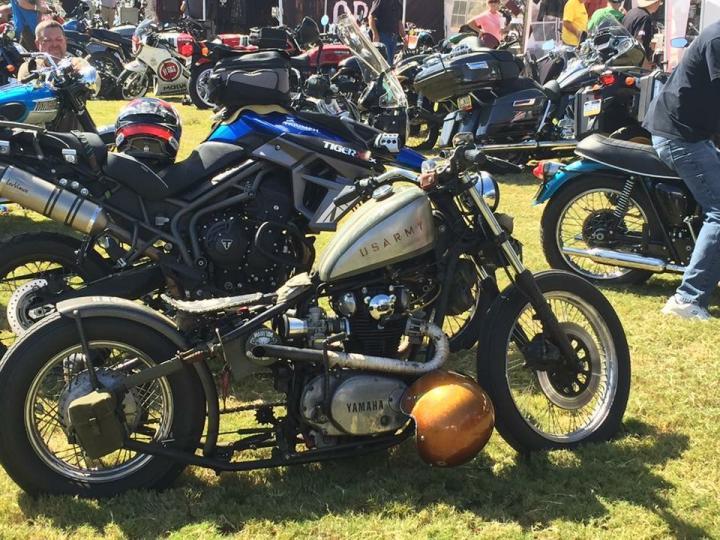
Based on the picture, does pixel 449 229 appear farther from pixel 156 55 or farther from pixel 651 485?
pixel 156 55

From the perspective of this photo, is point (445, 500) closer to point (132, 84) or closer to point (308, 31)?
point (308, 31)

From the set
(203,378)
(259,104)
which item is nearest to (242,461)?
(203,378)

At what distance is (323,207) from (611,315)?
1583 millimetres

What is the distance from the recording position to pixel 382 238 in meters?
3.07

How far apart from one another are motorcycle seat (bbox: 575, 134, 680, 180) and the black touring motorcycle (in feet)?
7.24

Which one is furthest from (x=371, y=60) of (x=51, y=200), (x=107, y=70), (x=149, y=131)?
(x=107, y=70)

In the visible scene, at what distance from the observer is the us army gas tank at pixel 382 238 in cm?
307

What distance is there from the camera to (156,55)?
14898 millimetres

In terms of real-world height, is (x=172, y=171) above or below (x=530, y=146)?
above

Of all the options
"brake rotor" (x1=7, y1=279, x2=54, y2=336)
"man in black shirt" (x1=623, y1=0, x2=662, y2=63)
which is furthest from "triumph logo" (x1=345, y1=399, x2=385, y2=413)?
"man in black shirt" (x1=623, y1=0, x2=662, y2=63)

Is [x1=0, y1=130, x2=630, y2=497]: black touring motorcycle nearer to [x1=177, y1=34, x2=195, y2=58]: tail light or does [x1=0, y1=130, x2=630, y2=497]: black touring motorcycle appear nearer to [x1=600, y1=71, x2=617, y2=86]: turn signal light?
[x1=600, y1=71, x2=617, y2=86]: turn signal light

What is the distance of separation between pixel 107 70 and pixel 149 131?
12495mm

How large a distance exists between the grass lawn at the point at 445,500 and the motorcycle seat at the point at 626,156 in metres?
2.07

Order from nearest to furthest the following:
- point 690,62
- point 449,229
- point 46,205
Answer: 1. point 449,229
2. point 46,205
3. point 690,62
